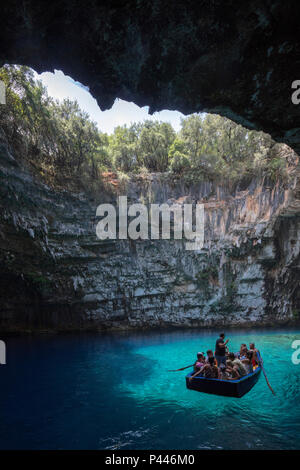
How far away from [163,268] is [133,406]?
13519mm

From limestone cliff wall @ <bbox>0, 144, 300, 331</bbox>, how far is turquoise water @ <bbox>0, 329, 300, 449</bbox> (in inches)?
220

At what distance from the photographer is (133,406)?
780 centimetres

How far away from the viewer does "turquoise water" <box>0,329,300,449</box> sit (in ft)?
19.4

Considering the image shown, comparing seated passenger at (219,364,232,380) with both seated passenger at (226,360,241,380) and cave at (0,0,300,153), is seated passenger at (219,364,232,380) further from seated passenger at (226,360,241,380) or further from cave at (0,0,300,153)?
cave at (0,0,300,153)

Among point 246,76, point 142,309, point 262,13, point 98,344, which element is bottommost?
point 98,344

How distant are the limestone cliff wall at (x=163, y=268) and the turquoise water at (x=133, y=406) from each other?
560cm

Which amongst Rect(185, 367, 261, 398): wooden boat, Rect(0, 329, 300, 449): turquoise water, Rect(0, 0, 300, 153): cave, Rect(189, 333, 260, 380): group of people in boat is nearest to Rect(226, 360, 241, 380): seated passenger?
Rect(189, 333, 260, 380): group of people in boat

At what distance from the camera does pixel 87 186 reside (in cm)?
1888

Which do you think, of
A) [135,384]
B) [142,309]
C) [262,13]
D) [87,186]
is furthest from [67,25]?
[142,309]
